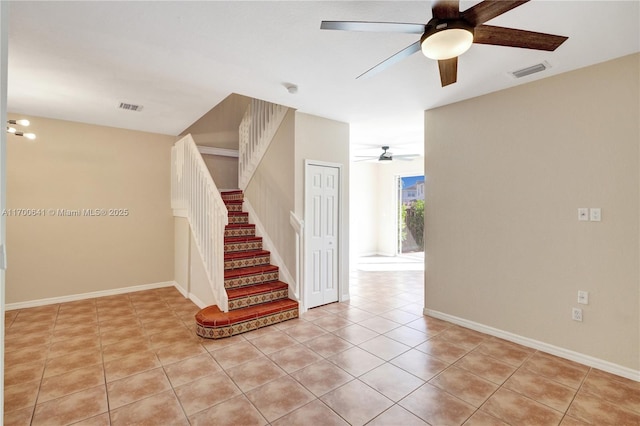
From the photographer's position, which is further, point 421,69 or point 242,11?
point 421,69

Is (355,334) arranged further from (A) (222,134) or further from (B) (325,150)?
(A) (222,134)

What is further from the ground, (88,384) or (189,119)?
(189,119)

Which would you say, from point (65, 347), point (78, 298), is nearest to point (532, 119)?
point (65, 347)

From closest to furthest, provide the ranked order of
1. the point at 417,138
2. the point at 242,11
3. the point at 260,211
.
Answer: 1. the point at 242,11
2. the point at 260,211
3. the point at 417,138

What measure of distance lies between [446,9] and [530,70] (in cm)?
187

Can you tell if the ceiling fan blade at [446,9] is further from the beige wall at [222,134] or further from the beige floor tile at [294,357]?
the beige wall at [222,134]

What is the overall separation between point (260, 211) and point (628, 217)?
14.5 feet

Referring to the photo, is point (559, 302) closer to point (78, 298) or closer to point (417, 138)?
point (417, 138)

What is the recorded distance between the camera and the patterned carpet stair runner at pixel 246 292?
345 cm

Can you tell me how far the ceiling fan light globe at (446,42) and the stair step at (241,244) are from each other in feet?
11.9

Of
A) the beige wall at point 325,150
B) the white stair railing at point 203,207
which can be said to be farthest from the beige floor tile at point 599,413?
the white stair railing at point 203,207

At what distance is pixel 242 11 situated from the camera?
2072mm

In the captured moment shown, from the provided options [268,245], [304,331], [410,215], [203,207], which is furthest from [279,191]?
[410,215]

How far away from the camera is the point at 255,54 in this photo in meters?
2.65
